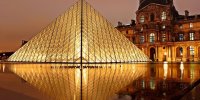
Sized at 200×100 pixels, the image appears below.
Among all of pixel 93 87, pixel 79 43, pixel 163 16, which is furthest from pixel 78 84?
pixel 163 16

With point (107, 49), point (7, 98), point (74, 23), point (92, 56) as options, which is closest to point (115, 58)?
point (107, 49)

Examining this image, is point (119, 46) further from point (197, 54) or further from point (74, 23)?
point (197, 54)

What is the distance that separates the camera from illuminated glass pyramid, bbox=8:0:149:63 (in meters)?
31.2

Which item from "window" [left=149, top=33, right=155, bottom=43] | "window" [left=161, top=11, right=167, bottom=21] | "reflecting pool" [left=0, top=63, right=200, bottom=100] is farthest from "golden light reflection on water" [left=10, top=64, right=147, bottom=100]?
"window" [left=161, top=11, right=167, bottom=21]

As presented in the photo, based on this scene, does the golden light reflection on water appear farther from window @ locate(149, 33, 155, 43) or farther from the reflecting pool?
window @ locate(149, 33, 155, 43)

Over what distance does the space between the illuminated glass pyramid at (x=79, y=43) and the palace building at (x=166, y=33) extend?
2750 cm

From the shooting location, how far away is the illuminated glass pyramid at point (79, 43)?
102ft

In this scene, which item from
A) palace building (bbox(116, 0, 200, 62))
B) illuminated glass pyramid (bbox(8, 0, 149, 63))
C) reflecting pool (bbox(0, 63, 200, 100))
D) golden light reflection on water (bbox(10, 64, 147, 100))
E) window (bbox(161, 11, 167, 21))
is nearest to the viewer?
reflecting pool (bbox(0, 63, 200, 100))

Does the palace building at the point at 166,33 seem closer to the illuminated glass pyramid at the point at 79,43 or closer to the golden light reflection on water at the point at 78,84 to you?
the illuminated glass pyramid at the point at 79,43

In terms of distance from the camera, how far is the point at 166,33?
64438 millimetres

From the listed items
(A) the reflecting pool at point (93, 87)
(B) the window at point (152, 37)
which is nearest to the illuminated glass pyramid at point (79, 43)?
(A) the reflecting pool at point (93, 87)

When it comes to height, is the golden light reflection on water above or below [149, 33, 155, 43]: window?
below

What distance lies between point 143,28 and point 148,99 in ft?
204

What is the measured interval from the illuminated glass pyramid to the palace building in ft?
90.2
